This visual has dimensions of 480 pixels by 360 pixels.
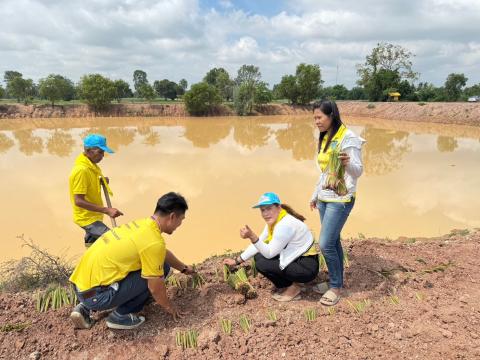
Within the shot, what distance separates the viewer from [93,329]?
2.48 m

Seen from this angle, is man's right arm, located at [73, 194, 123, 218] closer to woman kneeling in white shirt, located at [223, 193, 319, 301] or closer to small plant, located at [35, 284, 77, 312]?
small plant, located at [35, 284, 77, 312]

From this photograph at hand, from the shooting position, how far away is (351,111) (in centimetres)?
3541

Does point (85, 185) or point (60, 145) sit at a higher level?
point (85, 185)

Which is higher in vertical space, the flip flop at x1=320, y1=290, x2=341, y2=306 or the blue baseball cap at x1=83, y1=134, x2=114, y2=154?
the blue baseball cap at x1=83, y1=134, x2=114, y2=154

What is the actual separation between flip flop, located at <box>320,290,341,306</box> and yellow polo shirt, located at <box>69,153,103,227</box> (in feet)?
7.57

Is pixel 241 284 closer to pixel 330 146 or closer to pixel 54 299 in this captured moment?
pixel 330 146

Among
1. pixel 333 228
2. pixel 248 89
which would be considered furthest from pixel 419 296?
pixel 248 89

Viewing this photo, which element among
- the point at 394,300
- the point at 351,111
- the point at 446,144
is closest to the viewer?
the point at 394,300

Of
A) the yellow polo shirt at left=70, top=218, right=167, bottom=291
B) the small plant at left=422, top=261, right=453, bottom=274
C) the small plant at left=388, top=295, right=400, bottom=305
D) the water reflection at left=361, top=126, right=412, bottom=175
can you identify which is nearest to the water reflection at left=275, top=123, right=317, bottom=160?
the water reflection at left=361, top=126, right=412, bottom=175

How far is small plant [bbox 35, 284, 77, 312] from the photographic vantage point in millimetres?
2688

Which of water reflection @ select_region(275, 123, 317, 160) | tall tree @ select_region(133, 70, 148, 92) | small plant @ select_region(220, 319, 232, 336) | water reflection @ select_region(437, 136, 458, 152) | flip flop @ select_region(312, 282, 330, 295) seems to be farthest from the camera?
tall tree @ select_region(133, 70, 148, 92)

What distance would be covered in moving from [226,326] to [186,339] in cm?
32

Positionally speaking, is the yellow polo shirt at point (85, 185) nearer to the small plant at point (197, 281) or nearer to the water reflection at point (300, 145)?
the small plant at point (197, 281)

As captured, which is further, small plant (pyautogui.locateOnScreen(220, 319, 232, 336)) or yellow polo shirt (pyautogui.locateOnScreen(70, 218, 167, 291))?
small plant (pyautogui.locateOnScreen(220, 319, 232, 336))
